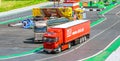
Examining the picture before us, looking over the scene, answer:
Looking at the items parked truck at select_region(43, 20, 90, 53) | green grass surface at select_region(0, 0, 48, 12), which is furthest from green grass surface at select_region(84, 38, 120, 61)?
green grass surface at select_region(0, 0, 48, 12)

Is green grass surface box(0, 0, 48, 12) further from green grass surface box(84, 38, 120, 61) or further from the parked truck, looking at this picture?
green grass surface box(84, 38, 120, 61)

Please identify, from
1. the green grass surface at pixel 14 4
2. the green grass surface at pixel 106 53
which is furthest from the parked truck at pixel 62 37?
the green grass surface at pixel 14 4

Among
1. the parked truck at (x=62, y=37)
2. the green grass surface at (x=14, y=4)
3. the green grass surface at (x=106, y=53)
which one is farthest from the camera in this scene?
the green grass surface at (x=14, y=4)

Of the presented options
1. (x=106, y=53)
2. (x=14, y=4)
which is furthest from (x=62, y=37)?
(x=14, y=4)

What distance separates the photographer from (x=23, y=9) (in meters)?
94.9

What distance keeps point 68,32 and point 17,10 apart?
172ft

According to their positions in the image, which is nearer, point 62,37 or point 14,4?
point 62,37

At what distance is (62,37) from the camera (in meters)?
40.5

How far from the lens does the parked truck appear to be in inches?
1554

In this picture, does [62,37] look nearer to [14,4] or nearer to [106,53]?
[106,53]

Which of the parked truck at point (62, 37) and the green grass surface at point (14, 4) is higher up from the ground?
the parked truck at point (62, 37)

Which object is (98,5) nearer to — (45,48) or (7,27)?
(7,27)

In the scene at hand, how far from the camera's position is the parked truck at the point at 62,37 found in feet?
129

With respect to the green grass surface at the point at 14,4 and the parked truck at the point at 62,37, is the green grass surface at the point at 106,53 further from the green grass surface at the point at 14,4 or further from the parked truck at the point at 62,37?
the green grass surface at the point at 14,4
